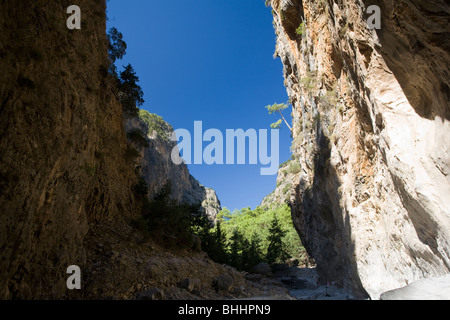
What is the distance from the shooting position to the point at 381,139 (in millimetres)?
9148

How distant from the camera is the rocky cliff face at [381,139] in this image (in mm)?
6285

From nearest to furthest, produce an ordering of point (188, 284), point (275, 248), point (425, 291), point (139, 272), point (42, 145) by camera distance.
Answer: point (425, 291) < point (42, 145) < point (139, 272) < point (188, 284) < point (275, 248)

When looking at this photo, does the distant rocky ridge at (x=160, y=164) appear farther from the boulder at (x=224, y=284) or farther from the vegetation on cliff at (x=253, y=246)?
the boulder at (x=224, y=284)

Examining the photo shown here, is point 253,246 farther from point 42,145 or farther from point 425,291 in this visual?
point 42,145

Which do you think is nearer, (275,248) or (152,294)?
(152,294)

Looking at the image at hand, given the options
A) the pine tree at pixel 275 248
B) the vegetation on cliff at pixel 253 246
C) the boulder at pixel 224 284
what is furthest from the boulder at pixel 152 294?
the pine tree at pixel 275 248

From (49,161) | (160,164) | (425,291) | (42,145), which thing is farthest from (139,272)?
(160,164)

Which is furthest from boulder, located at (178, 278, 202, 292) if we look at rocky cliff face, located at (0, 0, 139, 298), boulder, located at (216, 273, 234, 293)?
rocky cliff face, located at (0, 0, 139, 298)

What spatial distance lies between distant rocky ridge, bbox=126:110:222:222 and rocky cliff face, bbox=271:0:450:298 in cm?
3528

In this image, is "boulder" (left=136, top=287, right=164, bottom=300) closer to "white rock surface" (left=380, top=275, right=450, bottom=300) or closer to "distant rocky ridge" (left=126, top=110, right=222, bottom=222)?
"white rock surface" (left=380, top=275, right=450, bottom=300)

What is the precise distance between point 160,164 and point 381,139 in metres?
62.6

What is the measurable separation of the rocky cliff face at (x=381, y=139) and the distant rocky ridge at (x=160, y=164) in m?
35.3
